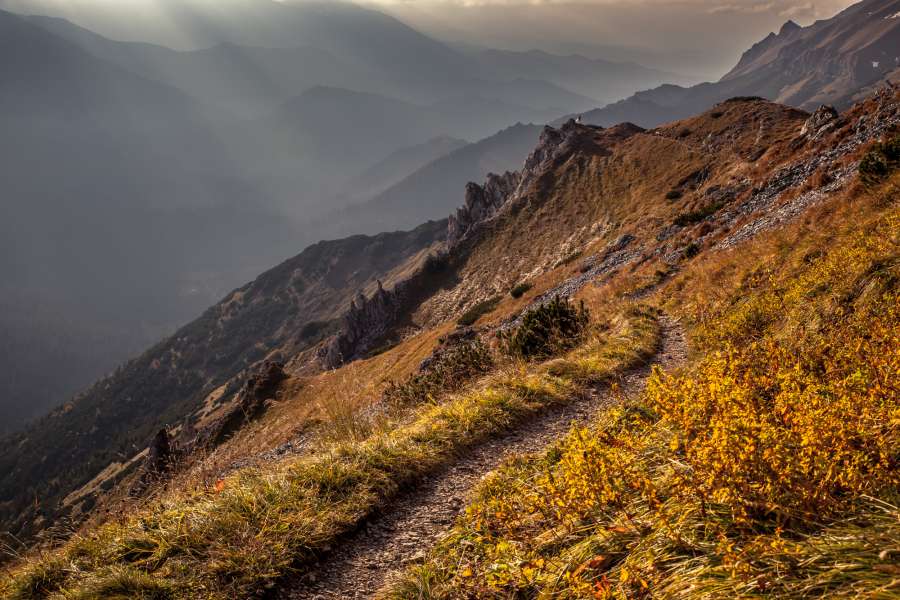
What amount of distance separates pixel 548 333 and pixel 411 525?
10.8 meters

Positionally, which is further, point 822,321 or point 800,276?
point 800,276

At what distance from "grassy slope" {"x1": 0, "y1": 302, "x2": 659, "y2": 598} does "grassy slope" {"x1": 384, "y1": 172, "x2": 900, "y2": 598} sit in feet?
4.63

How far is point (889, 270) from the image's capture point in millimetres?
8633

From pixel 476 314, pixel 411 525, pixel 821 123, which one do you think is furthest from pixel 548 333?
pixel 821 123

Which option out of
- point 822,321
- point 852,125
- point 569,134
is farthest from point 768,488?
point 569,134

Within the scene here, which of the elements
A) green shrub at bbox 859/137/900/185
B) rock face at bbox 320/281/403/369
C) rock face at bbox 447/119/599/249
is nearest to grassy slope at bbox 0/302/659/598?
green shrub at bbox 859/137/900/185

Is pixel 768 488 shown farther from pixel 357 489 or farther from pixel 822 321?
pixel 822 321

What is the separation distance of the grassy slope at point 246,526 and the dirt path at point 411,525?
0.21m

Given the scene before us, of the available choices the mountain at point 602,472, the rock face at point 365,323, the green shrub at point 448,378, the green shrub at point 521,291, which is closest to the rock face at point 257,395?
the rock face at point 365,323

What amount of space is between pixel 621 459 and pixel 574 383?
587 cm

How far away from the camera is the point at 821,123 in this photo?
4172cm

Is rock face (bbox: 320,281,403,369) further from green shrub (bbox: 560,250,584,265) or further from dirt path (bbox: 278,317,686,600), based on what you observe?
dirt path (bbox: 278,317,686,600)

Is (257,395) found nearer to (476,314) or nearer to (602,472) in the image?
(476,314)

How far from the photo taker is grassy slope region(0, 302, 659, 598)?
4492 mm
